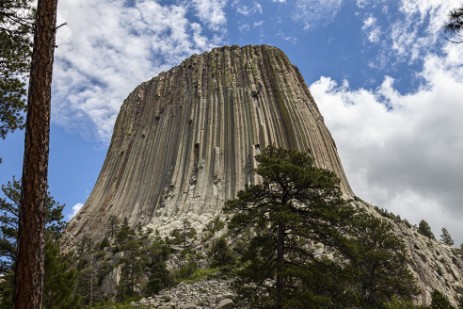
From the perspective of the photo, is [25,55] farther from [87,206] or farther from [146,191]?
[87,206]

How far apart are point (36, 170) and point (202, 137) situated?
42953 mm

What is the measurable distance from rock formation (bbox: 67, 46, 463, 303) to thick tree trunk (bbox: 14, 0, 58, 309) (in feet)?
101

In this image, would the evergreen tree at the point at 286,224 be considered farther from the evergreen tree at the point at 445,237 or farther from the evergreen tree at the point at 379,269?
the evergreen tree at the point at 445,237

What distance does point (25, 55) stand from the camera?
1158 cm

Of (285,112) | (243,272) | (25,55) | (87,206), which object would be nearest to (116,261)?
(243,272)

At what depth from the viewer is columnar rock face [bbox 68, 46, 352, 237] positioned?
43.3m

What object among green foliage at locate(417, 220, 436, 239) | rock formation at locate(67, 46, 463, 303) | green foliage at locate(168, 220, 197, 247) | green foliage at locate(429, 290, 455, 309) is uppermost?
rock formation at locate(67, 46, 463, 303)

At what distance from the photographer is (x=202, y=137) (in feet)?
160

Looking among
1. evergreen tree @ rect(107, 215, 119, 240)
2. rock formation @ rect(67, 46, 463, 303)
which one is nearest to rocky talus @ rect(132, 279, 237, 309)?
rock formation @ rect(67, 46, 463, 303)

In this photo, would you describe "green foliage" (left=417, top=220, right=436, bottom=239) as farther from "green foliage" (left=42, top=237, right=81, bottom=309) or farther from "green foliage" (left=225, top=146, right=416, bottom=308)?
"green foliage" (left=42, top=237, right=81, bottom=309)

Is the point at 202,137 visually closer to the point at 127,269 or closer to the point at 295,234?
the point at 127,269

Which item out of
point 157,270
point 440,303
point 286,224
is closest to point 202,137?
point 157,270

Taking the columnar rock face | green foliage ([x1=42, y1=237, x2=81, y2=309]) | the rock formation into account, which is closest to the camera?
green foliage ([x1=42, y1=237, x2=81, y2=309])

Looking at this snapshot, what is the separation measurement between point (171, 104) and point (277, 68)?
1581 centimetres
